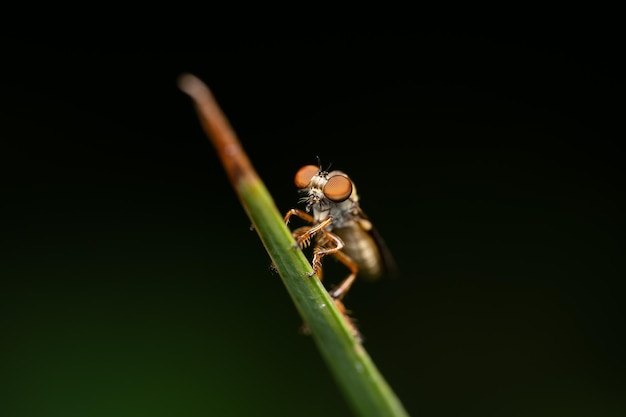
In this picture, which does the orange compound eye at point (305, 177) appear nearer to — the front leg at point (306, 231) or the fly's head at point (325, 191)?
the fly's head at point (325, 191)

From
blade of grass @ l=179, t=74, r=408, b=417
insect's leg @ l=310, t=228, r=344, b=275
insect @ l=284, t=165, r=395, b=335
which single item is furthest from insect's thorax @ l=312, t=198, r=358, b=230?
blade of grass @ l=179, t=74, r=408, b=417

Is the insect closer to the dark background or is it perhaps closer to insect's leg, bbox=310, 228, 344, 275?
insect's leg, bbox=310, 228, 344, 275

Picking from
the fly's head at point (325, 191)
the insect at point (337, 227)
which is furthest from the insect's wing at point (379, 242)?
the fly's head at point (325, 191)

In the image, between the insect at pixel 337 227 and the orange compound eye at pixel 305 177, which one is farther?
the orange compound eye at pixel 305 177

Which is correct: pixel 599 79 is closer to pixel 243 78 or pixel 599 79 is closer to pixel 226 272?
pixel 243 78

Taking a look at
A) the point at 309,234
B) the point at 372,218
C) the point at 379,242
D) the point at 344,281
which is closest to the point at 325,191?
the point at 309,234

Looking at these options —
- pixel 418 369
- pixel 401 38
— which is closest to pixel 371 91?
pixel 401 38

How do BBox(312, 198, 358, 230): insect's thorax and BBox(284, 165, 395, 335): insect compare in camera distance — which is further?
BBox(312, 198, 358, 230): insect's thorax
